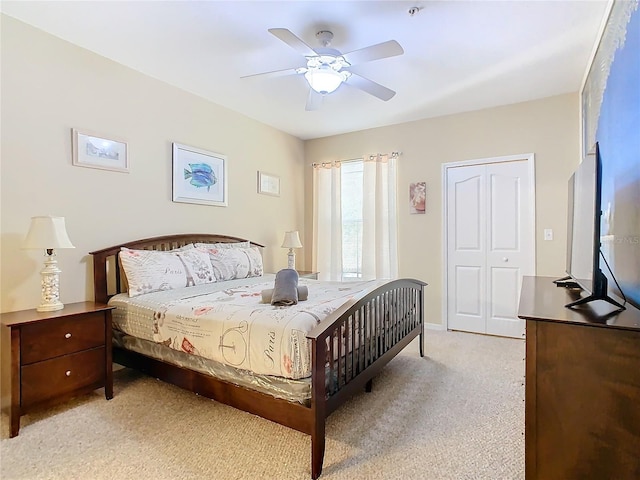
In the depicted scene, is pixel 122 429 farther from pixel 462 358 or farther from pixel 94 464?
pixel 462 358

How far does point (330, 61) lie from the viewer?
2381 mm

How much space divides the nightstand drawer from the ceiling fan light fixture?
94.7 inches

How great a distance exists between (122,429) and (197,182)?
7.67 ft

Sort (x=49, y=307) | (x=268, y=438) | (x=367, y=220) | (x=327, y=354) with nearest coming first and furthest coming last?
(x=327, y=354) < (x=268, y=438) < (x=49, y=307) < (x=367, y=220)

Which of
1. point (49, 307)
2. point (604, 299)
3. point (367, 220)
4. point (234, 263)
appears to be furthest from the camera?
point (367, 220)

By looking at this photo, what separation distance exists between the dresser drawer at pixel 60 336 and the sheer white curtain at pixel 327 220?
2.98 m

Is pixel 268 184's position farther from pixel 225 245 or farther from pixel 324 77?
pixel 324 77

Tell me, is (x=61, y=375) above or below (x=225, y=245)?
below

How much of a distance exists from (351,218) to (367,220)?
0.27 meters

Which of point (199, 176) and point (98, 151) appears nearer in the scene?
point (98, 151)

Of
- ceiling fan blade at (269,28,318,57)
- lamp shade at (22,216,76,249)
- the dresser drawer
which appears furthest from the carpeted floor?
ceiling fan blade at (269,28,318,57)

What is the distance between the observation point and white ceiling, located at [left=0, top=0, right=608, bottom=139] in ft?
7.27

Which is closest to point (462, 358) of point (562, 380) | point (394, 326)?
point (394, 326)

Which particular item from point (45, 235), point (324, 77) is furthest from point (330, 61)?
point (45, 235)
